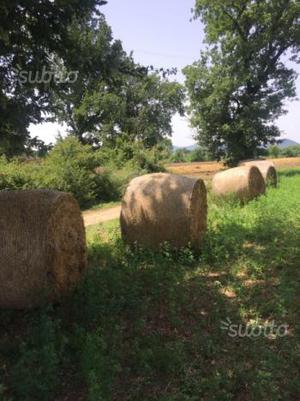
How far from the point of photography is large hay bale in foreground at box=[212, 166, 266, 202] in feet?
44.8

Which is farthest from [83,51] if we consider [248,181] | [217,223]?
[248,181]

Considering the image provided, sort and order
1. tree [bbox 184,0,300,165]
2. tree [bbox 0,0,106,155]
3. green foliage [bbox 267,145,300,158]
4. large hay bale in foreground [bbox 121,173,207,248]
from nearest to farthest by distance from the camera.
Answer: tree [bbox 0,0,106,155], large hay bale in foreground [bbox 121,173,207,248], tree [bbox 184,0,300,165], green foliage [bbox 267,145,300,158]

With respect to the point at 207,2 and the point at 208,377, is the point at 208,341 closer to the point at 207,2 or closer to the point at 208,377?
the point at 208,377

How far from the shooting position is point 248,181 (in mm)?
13734

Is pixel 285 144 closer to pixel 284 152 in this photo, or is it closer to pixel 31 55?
pixel 284 152

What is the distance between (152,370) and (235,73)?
22.9 metres

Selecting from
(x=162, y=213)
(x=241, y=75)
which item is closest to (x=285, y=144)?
(x=241, y=75)

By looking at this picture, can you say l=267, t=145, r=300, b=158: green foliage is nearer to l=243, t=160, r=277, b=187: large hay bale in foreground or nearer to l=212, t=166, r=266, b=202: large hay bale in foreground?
l=243, t=160, r=277, b=187: large hay bale in foreground

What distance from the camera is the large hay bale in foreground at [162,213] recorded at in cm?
775

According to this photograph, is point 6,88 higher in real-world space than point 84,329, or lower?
higher

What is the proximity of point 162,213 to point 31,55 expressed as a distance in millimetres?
3476

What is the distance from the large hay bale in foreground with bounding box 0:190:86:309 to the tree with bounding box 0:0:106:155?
1.13 m

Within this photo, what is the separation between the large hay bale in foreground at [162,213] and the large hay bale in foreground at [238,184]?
5.71 meters

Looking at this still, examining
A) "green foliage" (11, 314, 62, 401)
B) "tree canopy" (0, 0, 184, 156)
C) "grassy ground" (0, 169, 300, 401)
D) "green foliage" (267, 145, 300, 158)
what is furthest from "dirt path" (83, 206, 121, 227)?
"green foliage" (267, 145, 300, 158)
